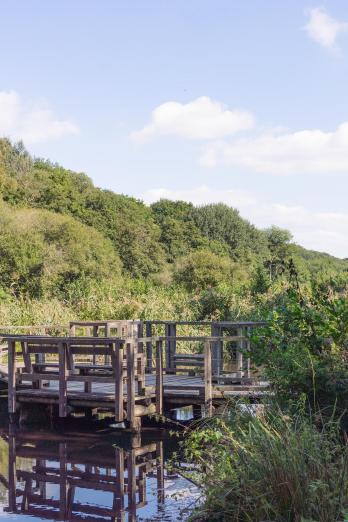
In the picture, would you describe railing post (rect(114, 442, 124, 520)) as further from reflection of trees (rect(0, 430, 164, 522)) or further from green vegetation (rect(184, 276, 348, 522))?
green vegetation (rect(184, 276, 348, 522))

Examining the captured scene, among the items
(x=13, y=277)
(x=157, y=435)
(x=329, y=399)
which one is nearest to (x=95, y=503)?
(x=329, y=399)

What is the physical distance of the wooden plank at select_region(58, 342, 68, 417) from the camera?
1238 cm

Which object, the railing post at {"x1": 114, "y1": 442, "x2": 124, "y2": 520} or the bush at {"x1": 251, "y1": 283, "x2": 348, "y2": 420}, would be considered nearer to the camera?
the bush at {"x1": 251, "y1": 283, "x2": 348, "y2": 420}

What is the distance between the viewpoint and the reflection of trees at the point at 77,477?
27.5ft

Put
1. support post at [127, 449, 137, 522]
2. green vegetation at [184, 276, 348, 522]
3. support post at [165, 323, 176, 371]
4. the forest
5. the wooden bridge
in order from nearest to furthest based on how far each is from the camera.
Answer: green vegetation at [184, 276, 348, 522]
support post at [127, 449, 137, 522]
the wooden bridge
support post at [165, 323, 176, 371]
the forest

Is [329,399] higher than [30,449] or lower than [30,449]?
higher

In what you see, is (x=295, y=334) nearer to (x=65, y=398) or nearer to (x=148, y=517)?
(x=148, y=517)

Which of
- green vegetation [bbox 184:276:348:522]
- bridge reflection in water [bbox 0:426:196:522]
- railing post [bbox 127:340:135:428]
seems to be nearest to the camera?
green vegetation [bbox 184:276:348:522]

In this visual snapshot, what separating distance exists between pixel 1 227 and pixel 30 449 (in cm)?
2286

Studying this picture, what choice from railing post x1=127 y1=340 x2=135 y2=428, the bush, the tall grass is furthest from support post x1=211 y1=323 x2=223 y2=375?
the tall grass

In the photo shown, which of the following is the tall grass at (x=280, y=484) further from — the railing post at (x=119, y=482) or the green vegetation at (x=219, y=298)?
the railing post at (x=119, y=482)

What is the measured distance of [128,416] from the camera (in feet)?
39.0

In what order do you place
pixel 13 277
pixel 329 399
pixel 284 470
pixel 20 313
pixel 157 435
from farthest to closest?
pixel 13 277, pixel 20 313, pixel 157 435, pixel 329 399, pixel 284 470

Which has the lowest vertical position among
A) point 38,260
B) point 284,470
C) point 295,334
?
point 284,470
